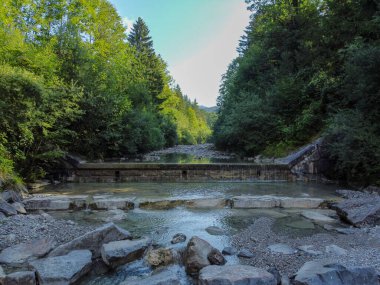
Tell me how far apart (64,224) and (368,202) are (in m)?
6.49

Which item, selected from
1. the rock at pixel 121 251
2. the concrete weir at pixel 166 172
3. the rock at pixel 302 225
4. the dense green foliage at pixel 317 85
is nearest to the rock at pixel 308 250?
the rock at pixel 302 225

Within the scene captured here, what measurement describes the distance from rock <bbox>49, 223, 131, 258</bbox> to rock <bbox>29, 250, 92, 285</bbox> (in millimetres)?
A: 201

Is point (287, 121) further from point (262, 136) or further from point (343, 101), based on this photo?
point (343, 101)

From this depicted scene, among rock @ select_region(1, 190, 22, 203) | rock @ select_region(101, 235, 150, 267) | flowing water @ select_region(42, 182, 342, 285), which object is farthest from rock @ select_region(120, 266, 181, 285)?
rock @ select_region(1, 190, 22, 203)

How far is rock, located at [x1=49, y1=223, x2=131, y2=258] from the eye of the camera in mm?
4539

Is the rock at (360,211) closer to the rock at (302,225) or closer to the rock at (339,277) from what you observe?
the rock at (302,225)

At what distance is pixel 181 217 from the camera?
676 cm

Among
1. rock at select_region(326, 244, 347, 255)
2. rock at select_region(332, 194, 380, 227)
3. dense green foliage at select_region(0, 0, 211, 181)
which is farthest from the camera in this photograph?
dense green foliage at select_region(0, 0, 211, 181)

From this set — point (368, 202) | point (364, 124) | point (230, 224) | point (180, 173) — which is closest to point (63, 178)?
point (180, 173)

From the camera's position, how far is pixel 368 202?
22.1 feet

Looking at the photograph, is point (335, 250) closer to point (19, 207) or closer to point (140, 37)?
point (19, 207)

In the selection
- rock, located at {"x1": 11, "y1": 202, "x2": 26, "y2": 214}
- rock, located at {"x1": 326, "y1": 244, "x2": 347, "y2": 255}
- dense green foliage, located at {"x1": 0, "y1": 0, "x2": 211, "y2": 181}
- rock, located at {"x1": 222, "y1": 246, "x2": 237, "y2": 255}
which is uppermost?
dense green foliage, located at {"x1": 0, "y1": 0, "x2": 211, "y2": 181}

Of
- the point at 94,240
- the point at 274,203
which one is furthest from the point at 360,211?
the point at 94,240

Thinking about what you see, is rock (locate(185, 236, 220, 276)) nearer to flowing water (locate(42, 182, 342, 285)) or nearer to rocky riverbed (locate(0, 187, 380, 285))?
rocky riverbed (locate(0, 187, 380, 285))
